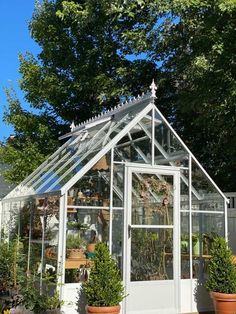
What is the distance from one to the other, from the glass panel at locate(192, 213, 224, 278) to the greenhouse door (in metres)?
0.44

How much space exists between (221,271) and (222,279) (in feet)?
0.40

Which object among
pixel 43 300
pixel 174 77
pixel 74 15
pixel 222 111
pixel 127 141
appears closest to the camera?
pixel 43 300

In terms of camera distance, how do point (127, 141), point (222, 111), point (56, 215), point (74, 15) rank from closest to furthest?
point (56, 215), point (127, 141), point (222, 111), point (74, 15)

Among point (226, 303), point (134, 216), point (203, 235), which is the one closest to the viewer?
point (226, 303)

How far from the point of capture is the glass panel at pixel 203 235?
7875mm

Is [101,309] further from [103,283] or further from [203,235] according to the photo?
[203,235]

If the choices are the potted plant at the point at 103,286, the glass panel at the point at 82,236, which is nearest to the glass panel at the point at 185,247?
the glass panel at the point at 82,236

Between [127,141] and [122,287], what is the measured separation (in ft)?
7.51

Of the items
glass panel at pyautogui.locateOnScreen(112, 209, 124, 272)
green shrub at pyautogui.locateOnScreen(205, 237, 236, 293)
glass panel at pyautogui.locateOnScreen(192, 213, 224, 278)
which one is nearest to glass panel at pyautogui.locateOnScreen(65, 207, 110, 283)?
glass panel at pyautogui.locateOnScreen(112, 209, 124, 272)

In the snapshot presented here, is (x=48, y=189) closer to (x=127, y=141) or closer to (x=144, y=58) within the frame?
(x=127, y=141)

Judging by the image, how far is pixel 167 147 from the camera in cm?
793

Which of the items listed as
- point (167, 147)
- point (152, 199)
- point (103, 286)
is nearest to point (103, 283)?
point (103, 286)

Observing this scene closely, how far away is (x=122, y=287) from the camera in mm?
6711

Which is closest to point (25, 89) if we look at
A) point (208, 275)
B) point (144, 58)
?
point (144, 58)
